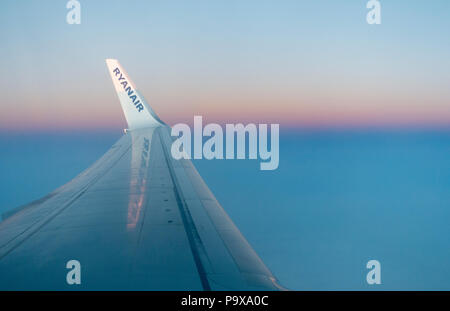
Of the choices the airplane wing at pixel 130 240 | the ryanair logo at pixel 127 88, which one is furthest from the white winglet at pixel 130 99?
the airplane wing at pixel 130 240

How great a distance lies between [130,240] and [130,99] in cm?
491

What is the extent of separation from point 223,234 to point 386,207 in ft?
146

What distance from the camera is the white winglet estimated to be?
5957mm

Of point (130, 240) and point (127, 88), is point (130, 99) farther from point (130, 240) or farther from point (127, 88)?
point (130, 240)

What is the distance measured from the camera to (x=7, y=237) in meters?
1.84

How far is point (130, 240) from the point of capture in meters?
1.62

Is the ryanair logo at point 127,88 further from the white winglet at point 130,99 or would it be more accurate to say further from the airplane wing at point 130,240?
the airplane wing at point 130,240

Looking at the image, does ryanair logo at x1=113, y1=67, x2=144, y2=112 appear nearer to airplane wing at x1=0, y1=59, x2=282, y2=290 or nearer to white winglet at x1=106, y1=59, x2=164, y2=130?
white winglet at x1=106, y1=59, x2=164, y2=130

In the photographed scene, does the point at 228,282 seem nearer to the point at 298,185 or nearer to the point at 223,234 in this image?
the point at 223,234

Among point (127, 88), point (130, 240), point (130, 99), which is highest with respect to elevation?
point (127, 88)

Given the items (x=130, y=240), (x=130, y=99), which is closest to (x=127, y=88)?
(x=130, y=99)

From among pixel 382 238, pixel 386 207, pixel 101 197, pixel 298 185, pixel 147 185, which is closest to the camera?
pixel 101 197
